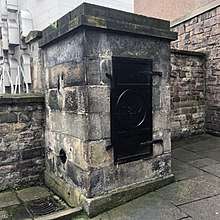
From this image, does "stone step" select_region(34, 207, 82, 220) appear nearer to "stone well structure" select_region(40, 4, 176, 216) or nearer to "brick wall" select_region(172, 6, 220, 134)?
"stone well structure" select_region(40, 4, 176, 216)

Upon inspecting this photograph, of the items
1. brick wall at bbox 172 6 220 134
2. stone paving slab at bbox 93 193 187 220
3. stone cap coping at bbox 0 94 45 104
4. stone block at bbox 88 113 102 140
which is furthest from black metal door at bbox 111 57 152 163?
brick wall at bbox 172 6 220 134

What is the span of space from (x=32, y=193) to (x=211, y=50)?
543 cm

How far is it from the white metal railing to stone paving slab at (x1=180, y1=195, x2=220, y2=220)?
4.37m

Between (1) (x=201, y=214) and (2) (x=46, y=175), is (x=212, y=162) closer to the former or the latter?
Result: (1) (x=201, y=214)

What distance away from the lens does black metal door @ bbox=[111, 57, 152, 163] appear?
326cm

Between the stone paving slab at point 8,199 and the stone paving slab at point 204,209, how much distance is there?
2267mm

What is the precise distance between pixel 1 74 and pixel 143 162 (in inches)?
205

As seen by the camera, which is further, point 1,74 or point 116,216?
point 1,74

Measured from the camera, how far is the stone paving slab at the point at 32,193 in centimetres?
375

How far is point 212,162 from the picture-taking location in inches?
182

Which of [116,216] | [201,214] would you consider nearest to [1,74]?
[116,216]

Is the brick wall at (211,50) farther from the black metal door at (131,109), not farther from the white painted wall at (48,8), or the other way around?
the black metal door at (131,109)

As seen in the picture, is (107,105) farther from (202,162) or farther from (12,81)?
(12,81)

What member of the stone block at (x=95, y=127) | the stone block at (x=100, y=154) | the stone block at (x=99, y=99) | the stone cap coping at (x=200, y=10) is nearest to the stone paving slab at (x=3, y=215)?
the stone block at (x=100, y=154)
